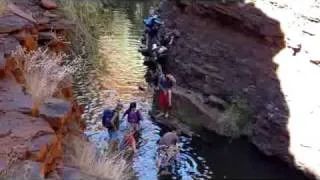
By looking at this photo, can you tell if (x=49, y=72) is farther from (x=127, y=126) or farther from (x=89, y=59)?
(x=89, y=59)

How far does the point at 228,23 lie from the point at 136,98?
357cm

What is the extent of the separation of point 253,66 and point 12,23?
26.4 ft

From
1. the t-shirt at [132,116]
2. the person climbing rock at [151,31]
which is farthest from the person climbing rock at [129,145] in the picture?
the person climbing rock at [151,31]

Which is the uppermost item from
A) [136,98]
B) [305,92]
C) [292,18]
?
[292,18]

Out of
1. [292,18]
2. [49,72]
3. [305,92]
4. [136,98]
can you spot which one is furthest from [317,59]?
[49,72]

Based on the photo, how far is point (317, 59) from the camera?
14484 mm

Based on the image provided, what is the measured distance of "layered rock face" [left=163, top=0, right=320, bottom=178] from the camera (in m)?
13.8

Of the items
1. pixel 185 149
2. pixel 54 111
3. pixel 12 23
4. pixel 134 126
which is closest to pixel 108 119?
pixel 134 126

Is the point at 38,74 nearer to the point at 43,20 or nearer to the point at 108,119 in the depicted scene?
the point at 43,20

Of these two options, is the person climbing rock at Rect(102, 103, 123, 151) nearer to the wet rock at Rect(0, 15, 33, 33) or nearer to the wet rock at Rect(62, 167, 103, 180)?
the wet rock at Rect(0, 15, 33, 33)

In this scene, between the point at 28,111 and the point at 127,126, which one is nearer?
the point at 28,111

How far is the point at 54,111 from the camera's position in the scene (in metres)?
7.97

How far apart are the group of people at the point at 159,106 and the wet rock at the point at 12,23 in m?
3.56

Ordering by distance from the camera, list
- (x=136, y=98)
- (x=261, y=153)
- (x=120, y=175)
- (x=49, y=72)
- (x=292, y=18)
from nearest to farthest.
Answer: (x=120, y=175)
(x=49, y=72)
(x=261, y=153)
(x=292, y=18)
(x=136, y=98)
